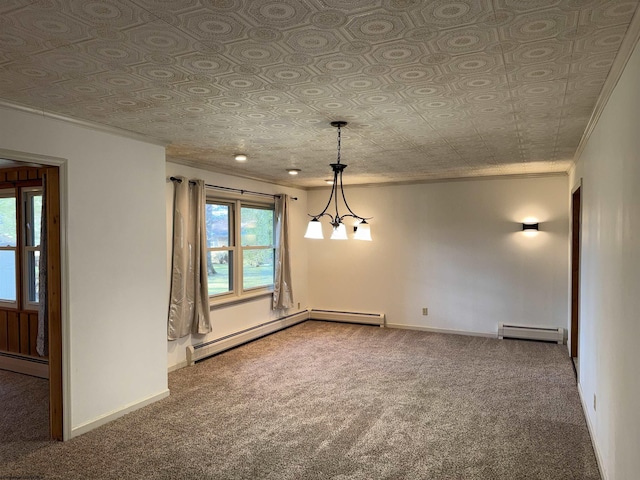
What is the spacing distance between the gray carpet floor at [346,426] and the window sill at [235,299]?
0.65 metres

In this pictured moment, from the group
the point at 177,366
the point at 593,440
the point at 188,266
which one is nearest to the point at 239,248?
the point at 188,266

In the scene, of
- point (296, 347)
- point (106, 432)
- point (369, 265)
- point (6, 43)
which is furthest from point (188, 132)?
point (369, 265)

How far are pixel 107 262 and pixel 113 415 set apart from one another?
1.24 meters

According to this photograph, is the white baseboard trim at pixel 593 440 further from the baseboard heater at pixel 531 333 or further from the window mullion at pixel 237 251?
the window mullion at pixel 237 251

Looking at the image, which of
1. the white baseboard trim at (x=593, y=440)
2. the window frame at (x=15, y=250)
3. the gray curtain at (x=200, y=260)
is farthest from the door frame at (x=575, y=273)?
the window frame at (x=15, y=250)

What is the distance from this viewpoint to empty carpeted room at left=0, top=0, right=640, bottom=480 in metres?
1.90

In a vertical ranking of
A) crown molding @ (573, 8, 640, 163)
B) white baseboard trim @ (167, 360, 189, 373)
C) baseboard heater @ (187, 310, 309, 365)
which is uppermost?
crown molding @ (573, 8, 640, 163)

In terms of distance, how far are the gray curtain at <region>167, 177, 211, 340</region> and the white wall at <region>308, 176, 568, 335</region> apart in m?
2.90

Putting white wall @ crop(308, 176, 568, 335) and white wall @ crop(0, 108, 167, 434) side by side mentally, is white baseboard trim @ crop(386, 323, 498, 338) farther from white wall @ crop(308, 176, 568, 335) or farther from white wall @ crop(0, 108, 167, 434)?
white wall @ crop(0, 108, 167, 434)

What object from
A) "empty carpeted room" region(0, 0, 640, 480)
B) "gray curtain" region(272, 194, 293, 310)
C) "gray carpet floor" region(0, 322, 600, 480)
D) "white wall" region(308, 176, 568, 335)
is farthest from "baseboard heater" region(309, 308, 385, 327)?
"gray carpet floor" region(0, 322, 600, 480)

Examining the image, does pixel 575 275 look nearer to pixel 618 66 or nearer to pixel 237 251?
pixel 618 66

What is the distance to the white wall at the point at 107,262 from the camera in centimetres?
324

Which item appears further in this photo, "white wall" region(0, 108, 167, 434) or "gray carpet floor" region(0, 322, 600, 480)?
"white wall" region(0, 108, 167, 434)

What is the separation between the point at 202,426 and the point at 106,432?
71 cm
